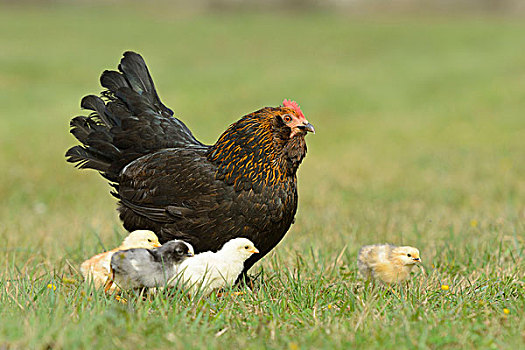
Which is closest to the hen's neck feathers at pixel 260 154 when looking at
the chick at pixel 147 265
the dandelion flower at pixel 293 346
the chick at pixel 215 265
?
the chick at pixel 215 265

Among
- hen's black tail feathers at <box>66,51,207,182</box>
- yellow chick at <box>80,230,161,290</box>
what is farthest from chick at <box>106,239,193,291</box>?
hen's black tail feathers at <box>66,51,207,182</box>

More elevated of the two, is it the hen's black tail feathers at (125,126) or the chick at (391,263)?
the hen's black tail feathers at (125,126)

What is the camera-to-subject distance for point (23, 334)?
10.6ft

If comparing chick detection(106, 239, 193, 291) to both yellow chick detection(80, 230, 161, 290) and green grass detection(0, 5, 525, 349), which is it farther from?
yellow chick detection(80, 230, 161, 290)

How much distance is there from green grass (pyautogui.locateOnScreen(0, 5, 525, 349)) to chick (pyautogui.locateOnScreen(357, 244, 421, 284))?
13 cm

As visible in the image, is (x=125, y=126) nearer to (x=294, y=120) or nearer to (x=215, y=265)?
(x=294, y=120)

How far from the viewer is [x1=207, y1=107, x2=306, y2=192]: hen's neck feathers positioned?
4.54 m

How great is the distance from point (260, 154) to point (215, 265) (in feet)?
3.06

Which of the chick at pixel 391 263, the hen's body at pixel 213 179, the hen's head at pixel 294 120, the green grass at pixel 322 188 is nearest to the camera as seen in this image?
the green grass at pixel 322 188

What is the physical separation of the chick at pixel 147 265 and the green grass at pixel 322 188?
17 centimetres

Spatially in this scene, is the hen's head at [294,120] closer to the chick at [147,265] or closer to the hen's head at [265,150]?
the hen's head at [265,150]

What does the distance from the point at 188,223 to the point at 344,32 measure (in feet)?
106

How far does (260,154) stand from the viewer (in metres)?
4.59

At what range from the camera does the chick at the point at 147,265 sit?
13.7 feet
